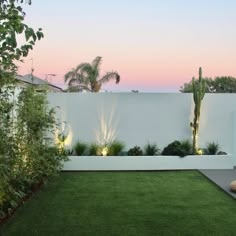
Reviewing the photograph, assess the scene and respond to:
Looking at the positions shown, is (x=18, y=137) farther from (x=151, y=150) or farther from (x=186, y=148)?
(x=186, y=148)

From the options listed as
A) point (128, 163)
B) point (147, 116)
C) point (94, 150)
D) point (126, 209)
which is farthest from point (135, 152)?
point (126, 209)

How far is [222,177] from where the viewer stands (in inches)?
339

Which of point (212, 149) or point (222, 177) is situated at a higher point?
point (212, 149)

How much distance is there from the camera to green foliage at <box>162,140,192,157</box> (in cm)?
981

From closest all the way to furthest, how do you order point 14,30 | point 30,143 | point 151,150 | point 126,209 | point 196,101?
1. point 14,30
2. point 126,209
3. point 30,143
4. point 151,150
5. point 196,101

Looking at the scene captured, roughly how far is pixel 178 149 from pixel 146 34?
14.5ft

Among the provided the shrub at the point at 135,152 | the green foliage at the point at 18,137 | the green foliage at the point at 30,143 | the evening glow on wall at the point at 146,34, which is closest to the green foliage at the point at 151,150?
the shrub at the point at 135,152

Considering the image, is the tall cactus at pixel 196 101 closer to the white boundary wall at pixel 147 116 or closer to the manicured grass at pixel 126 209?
the white boundary wall at pixel 147 116

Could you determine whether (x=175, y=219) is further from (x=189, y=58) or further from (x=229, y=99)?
(x=189, y=58)

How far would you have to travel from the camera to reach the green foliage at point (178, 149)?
9.81m

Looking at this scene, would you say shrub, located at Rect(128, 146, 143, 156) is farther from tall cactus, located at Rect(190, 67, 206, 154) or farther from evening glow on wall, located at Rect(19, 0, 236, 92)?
evening glow on wall, located at Rect(19, 0, 236, 92)

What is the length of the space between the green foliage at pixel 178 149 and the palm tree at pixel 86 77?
10656 millimetres

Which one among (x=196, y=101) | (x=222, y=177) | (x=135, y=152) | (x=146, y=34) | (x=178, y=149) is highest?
(x=146, y=34)

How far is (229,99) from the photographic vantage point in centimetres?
1088
